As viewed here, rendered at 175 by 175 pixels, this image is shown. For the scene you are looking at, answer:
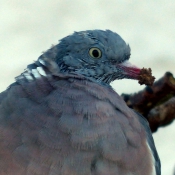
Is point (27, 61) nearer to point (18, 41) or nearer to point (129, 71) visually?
point (18, 41)

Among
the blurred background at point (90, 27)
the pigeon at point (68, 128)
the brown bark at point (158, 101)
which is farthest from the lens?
the blurred background at point (90, 27)

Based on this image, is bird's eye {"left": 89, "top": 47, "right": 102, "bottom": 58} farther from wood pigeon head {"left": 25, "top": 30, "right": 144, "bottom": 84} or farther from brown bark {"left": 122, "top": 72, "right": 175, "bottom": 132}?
brown bark {"left": 122, "top": 72, "right": 175, "bottom": 132}

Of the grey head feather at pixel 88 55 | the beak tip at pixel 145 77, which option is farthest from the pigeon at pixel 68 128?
the beak tip at pixel 145 77

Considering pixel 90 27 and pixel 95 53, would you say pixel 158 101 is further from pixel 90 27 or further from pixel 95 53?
pixel 90 27

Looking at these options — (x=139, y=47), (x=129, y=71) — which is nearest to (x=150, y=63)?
(x=139, y=47)

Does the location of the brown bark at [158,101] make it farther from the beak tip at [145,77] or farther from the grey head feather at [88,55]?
the grey head feather at [88,55]

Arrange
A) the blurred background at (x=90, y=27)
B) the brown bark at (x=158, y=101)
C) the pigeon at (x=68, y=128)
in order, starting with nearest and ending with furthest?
the pigeon at (x=68, y=128)
the brown bark at (x=158, y=101)
the blurred background at (x=90, y=27)
